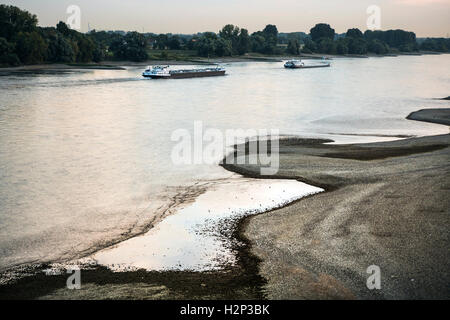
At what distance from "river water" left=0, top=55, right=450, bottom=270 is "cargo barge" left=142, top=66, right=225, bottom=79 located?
66.0 feet

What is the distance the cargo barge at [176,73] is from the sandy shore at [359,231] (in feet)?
277

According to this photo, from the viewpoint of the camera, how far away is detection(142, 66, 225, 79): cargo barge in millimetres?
114000

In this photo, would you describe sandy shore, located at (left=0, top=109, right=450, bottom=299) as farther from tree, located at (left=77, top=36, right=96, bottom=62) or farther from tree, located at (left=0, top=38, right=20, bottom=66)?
tree, located at (left=77, top=36, right=96, bottom=62)

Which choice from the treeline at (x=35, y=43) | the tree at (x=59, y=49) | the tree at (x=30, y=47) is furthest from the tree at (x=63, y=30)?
the tree at (x=30, y=47)

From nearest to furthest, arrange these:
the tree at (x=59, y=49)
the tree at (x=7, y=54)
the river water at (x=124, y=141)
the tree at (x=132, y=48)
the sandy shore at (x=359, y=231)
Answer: the sandy shore at (x=359, y=231), the river water at (x=124, y=141), the tree at (x=7, y=54), the tree at (x=59, y=49), the tree at (x=132, y=48)

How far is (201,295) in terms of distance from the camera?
15.2 m

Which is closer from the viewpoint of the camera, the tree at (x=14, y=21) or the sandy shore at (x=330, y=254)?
the sandy shore at (x=330, y=254)

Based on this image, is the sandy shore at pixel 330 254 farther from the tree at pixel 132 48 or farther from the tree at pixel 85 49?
the tree at pixel 132 48

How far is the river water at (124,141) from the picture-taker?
22328 mm

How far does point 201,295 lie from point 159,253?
458cm

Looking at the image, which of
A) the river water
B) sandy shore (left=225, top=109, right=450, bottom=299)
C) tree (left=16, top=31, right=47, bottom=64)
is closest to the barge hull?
the river water

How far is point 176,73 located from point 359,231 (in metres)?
102

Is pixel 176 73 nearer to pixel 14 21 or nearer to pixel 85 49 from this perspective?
pixel 85 49

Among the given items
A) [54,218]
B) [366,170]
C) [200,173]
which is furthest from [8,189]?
[366,170]
